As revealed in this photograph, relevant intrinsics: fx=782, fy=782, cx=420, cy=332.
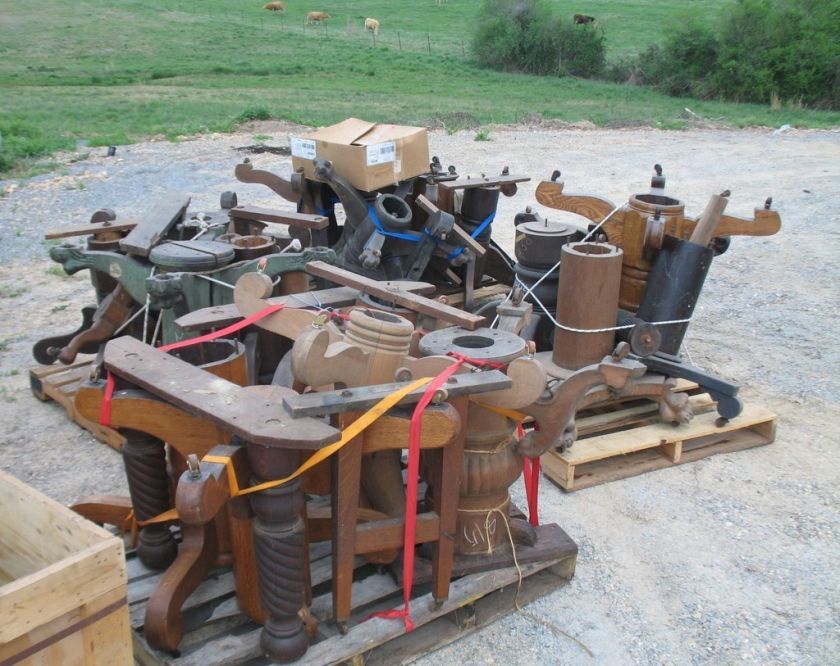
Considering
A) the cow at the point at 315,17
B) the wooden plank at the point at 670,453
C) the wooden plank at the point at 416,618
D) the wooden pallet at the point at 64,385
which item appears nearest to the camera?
the wooden plank at the point at 416,618

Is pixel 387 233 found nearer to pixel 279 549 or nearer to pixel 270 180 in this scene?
pixel 270 180

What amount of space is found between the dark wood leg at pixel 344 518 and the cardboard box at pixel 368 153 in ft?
9.57

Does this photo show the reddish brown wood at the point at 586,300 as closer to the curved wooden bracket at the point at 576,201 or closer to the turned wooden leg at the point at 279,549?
the curved wooden bracket at the point at 576,201

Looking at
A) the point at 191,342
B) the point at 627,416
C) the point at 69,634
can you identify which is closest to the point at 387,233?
the point at 627,416

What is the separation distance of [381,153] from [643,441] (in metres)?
2.38

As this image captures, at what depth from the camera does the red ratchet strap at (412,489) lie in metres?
2.28

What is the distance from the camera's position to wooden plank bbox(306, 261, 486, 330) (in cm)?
290

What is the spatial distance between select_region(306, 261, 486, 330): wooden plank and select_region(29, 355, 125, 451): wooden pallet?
151 centimetres

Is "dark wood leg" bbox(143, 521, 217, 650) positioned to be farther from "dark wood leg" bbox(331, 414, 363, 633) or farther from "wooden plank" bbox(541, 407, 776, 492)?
"wooden plank" bbox(541, 407, 776, 492)

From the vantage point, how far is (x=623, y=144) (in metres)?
13.1

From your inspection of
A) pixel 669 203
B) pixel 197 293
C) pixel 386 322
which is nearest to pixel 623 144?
pixel 669 203

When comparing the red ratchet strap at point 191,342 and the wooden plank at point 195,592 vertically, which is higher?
the red ratchet strap at point 191,342

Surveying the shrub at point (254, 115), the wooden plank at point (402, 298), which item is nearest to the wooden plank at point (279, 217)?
the wooden plank at point (402, 298)

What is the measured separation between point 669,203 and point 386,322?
8.12ft
